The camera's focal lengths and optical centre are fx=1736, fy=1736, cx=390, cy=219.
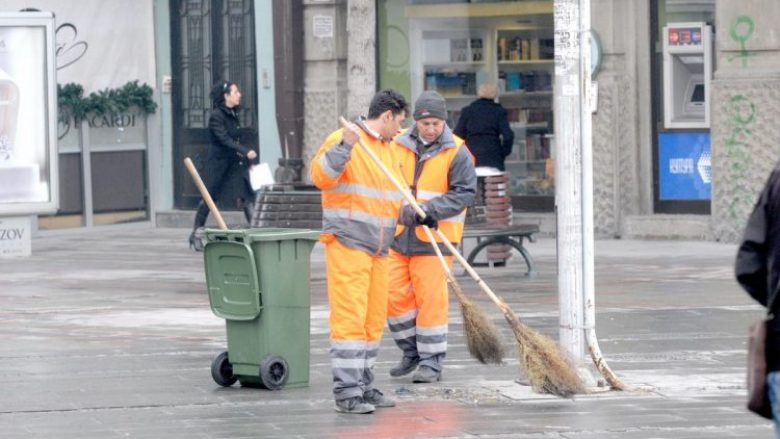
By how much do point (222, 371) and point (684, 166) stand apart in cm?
972

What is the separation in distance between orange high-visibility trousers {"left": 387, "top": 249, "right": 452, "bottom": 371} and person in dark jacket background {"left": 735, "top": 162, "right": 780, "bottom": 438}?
4779 millimetres

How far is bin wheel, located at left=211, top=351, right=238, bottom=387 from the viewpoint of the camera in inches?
393

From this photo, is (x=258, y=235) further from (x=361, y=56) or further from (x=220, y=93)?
(x=220, y=93)

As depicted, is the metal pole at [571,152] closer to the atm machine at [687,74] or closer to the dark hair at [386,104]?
the dark hair at [386,104]

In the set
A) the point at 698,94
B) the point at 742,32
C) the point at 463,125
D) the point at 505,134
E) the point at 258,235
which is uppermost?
the point at 742,32

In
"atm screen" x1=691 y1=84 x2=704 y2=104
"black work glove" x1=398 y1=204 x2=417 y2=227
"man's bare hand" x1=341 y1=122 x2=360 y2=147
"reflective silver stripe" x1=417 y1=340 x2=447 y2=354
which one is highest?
"atm screen" x1=691 y1=84 x2=704 y2=104

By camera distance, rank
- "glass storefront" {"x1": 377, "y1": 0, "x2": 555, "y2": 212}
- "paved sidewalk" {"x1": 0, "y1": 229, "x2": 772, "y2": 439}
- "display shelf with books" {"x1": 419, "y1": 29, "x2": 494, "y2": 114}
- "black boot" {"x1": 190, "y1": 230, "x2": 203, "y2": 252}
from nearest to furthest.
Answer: "paved sidewalk" {"x1": 0, "y1": 229, "x2": 772, "y2": 439} → "black boot" {"x1": 190, "y1": 230, "x2": 203, "y2": 252} → "glass storefront" {"x1": 377, "y1": 0, "x2": 555, "y2": 212} → "display shelf with books" {"x1": 419, "y1": 29, "x2": 494, "y2": 114}

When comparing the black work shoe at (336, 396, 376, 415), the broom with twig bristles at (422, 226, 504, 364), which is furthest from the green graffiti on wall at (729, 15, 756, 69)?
the black work shoe at (336, 396, 376, 415)

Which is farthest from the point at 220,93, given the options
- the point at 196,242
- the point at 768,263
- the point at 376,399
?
the point at 768,263

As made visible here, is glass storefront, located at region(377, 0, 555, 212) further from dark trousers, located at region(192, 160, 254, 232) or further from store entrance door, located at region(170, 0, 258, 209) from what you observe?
dark trousers, located at region(192, 160, 254, 232)

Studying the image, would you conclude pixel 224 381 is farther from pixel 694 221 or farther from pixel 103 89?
pixel 103 89

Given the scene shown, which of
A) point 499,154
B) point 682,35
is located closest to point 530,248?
point 499,154

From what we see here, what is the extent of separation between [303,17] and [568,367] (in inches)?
459

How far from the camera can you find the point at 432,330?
10164 millimetres
